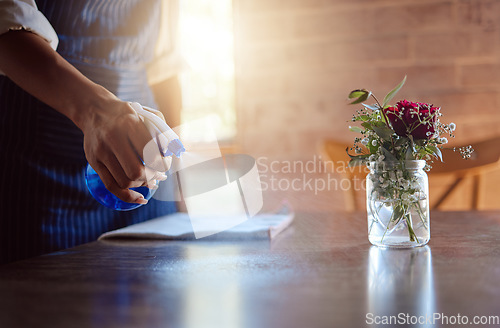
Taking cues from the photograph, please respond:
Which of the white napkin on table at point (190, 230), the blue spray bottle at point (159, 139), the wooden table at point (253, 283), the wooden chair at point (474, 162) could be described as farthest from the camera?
the wooden chair at point (474, 162)

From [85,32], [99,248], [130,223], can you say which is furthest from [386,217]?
[85,32]

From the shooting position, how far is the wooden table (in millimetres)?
386

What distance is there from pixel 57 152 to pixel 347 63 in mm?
1479

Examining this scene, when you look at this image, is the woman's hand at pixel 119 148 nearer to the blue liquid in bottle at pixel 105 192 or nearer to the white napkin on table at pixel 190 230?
the blue liquid in bottle at pixel 105 192

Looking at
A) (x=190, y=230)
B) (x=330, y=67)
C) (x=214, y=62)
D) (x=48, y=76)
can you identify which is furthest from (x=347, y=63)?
(x=48, y=76)

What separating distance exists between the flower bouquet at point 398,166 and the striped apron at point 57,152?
516 millimetres

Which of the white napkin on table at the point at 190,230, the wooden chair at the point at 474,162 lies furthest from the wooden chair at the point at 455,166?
the white napkin on table at the point at 190,230

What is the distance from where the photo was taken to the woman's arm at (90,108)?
0.58 metres

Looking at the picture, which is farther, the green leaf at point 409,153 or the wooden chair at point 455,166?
the wooden chair at point 455,166

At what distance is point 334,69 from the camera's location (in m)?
2.08

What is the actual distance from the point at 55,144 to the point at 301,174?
139 cm

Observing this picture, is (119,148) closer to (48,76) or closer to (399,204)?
(48,76)

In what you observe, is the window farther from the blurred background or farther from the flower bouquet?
the flower bouquet

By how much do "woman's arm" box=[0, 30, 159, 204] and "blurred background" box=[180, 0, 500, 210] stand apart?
1.47 meters
